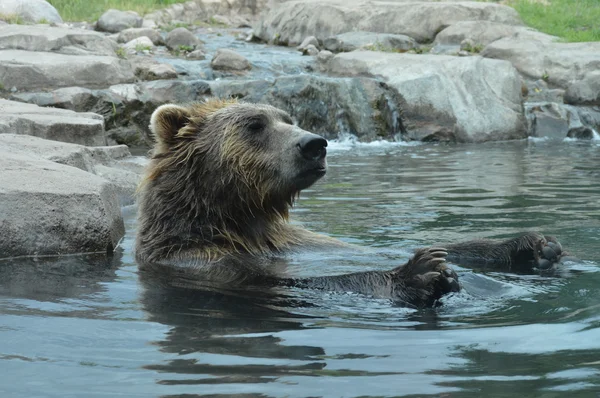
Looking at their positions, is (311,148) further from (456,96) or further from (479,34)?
(479,34)

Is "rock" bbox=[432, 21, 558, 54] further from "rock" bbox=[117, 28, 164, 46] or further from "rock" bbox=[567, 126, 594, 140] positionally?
"rock" bbox=[117, 28, 164, 46]

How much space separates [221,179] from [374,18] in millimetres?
21415

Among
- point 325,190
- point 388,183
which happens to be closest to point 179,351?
point 325,190

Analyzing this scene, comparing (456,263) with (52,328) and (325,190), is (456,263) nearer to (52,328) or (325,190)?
(52,328)

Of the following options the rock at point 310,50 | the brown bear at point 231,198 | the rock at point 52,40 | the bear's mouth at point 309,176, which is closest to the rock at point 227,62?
the rock at point 52,40

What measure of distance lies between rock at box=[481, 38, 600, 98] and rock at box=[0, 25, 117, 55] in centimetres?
969

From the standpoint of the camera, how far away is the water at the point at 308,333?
10.1ft

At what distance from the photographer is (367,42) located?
23.7 metres

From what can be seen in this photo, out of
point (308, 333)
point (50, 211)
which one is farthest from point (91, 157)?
point (308, 333)

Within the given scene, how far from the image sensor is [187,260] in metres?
5.56

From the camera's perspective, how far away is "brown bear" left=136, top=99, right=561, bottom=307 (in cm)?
555

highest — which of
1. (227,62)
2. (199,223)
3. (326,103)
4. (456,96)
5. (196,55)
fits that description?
(196,55)

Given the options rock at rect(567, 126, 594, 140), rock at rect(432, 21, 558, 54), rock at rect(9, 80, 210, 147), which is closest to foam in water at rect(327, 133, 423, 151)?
rock at rect(9, 80, 210, 147)

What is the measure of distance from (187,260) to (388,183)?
5.88 meters
